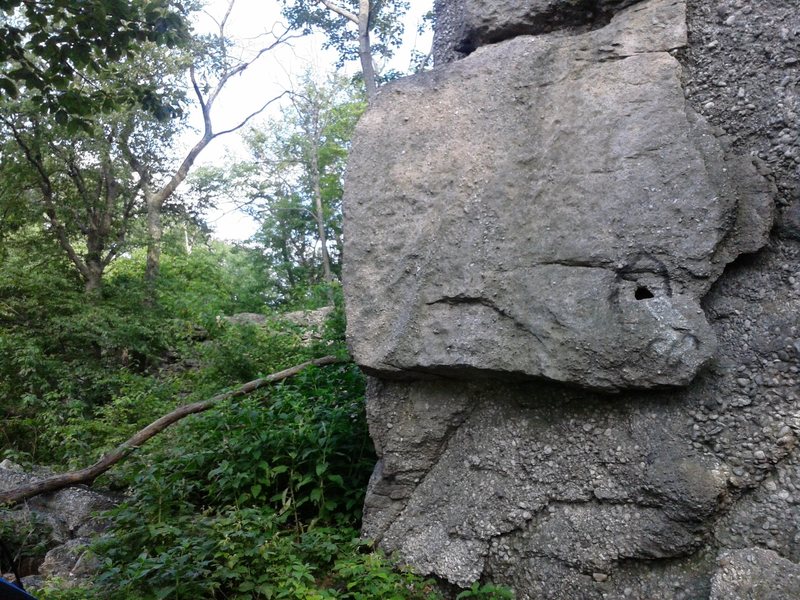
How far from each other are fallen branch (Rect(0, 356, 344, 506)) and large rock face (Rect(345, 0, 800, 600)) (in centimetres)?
229

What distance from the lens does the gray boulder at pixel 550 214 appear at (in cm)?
294

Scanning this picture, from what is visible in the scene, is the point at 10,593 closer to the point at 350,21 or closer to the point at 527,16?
the point at 527,16

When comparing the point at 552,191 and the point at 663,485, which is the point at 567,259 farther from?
Result: the point at 663,485

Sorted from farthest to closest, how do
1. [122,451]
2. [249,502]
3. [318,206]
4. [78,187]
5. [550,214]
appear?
[318,206], [78,187], [122,451], [249,502], [550,214]

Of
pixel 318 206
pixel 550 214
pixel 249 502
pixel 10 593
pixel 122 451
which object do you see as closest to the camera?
pixel 10 593

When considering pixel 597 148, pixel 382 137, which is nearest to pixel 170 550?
pixel 382 137

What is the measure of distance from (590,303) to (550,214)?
45 cm

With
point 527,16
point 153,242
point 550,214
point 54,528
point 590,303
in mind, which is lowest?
point 54,528

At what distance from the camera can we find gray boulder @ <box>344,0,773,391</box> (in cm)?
294

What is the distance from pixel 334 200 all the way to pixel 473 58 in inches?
899

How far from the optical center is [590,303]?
119 inches

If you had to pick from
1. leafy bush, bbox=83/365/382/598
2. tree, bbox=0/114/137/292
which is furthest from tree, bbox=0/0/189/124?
tree, bbox=0/114/137/292

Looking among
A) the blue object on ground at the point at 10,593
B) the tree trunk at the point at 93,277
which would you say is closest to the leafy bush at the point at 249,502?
the blue object on ground at the point at 10,593

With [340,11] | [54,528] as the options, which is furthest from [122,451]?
[340,11]
